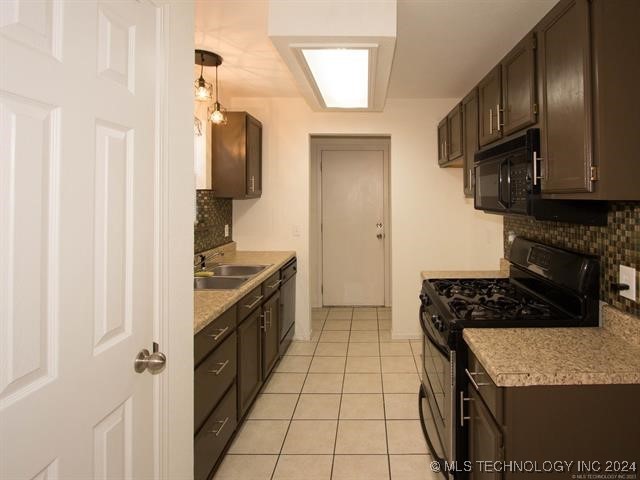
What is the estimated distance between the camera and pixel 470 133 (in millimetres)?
2990

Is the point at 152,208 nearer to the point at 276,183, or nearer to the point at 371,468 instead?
the point at 371,468

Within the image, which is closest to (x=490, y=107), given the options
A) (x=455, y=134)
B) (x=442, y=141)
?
(x=455, y=134)

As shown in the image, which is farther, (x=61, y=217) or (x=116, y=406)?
(x=116, y=406)

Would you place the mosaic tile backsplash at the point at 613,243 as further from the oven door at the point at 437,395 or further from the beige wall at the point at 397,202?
the beige wall at the point at 397,202

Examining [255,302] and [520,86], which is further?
[255,302]

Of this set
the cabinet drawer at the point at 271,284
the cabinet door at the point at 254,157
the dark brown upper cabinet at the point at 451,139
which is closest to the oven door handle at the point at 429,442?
the cabinet drawer at the point at 271,284

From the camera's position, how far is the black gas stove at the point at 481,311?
1.74 m

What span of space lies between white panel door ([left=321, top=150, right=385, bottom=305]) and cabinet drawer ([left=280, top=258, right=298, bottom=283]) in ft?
4.70

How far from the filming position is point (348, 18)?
6.93 feet

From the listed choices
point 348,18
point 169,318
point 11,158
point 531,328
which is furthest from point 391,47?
point 11,158

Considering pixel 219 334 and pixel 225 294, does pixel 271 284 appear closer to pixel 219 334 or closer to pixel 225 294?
pixel 225 294

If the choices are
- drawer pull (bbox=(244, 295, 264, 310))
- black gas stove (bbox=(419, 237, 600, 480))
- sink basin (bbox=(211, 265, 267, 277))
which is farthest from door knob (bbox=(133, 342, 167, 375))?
sink basin (bbox=(211, 265, 267, 277))

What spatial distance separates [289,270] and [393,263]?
1089 mm

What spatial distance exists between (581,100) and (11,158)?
1646 millimetres
